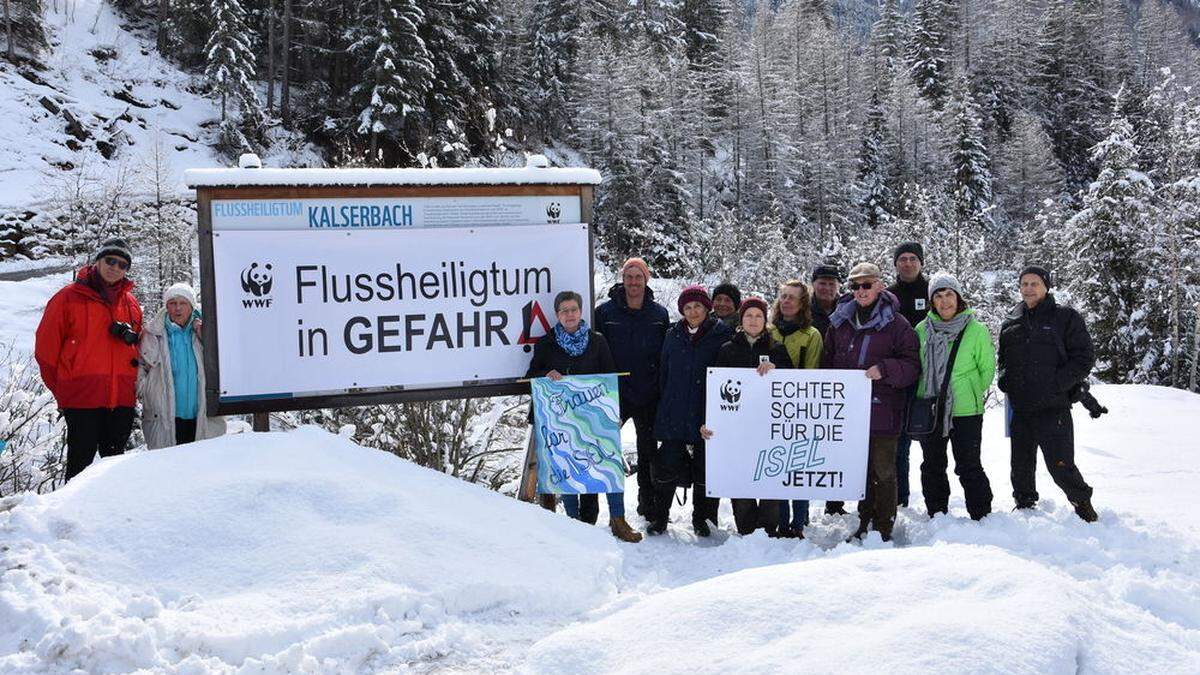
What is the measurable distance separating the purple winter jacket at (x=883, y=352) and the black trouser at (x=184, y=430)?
177 inches

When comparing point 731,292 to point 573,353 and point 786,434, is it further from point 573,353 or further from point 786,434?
point 573,353

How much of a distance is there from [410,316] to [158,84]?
36434 mm

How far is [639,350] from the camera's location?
605 centimetres

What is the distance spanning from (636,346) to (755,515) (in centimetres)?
147

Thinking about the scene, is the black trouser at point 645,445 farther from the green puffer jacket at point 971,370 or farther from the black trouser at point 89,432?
the black trouser at point 89,432

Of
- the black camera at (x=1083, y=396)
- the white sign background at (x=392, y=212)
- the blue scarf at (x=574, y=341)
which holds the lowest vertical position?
the black camera at (x=1083, y=396)

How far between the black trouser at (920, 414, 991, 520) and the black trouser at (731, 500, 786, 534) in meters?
1.12

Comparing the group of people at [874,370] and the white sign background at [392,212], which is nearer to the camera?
the white sign background at [392,212]

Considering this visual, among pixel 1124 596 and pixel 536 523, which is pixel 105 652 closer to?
pixel 536 523

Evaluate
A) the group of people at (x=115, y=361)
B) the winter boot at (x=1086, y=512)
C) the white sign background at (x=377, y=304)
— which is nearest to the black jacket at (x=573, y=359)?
the white sign background at (x=377, y=304)

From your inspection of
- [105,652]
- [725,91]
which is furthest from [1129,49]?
[105,652]

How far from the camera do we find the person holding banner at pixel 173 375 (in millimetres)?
5527

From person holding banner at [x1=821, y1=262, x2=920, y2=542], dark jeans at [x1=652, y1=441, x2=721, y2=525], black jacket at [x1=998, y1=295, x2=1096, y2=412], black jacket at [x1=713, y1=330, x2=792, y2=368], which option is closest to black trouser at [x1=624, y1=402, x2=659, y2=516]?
dark jeans at [x1=652, y1=441, x2=721, y2=525]

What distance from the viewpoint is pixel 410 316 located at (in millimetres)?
5906
